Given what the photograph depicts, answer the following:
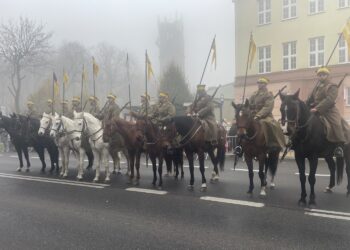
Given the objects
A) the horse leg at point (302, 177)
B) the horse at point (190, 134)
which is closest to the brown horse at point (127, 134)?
the horse at point (190, 134)

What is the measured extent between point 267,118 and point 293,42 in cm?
2389

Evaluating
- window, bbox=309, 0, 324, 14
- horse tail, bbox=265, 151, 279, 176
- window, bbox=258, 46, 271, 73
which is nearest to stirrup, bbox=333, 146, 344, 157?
horse tail, bbox=265, 151, 279, 176

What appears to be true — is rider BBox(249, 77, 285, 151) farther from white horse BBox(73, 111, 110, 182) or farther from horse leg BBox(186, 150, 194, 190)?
white horse BBox(73, 111, 110, 182)

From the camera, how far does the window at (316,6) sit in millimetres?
29969

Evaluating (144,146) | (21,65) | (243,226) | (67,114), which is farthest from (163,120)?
(21,65)

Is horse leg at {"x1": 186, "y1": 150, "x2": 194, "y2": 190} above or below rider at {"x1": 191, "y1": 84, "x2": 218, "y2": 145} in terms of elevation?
below

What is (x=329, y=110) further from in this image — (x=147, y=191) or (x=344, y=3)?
(x=344, y=3)

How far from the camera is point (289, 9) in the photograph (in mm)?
31516

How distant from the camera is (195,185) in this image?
10750 mm

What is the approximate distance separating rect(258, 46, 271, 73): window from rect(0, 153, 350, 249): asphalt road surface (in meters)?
22.8

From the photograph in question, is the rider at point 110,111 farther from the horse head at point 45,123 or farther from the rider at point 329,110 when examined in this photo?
the rider at point 329,110

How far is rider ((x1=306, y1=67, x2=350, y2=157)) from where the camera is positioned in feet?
27.2

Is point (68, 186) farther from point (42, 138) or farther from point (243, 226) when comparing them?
point (243, 226)

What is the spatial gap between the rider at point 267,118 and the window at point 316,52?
2231cm
